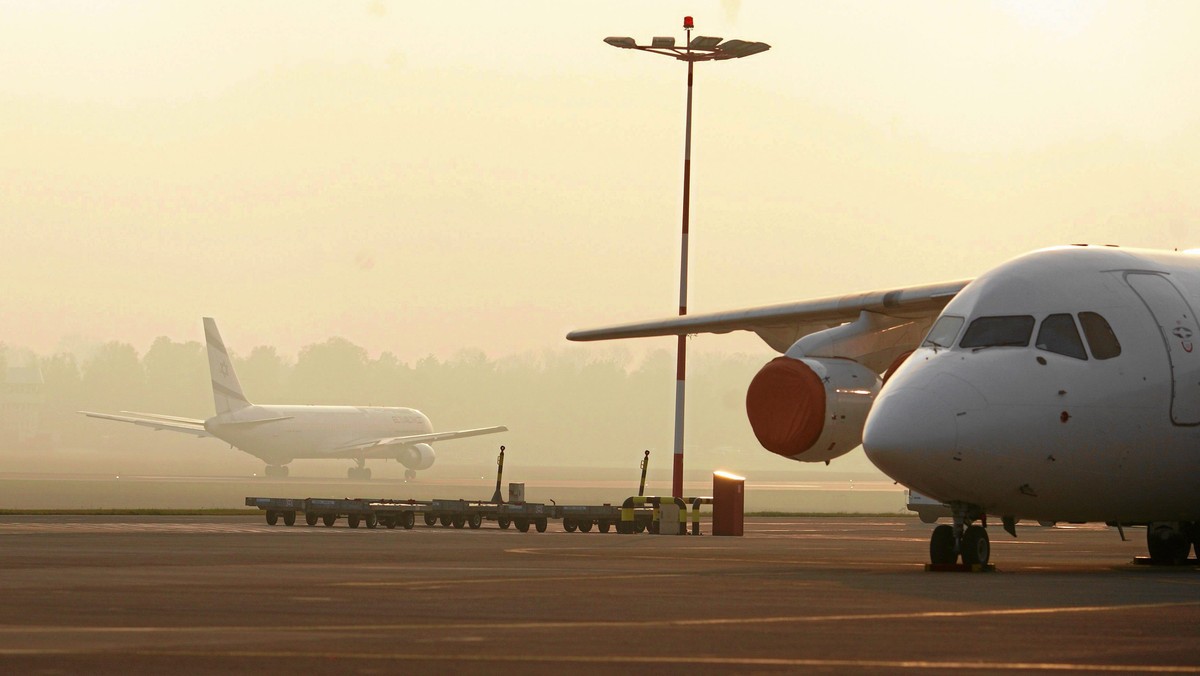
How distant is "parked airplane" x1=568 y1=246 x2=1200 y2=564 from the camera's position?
64.1 feet

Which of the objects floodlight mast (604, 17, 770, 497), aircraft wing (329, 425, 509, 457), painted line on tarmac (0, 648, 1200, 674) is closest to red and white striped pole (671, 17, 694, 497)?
floodlight mast (604, 17, 770, 497)

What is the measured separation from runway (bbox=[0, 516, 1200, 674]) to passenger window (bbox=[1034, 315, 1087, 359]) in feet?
8.35

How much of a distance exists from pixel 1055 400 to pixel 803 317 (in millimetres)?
7427

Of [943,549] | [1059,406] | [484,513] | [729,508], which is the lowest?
[943,549]

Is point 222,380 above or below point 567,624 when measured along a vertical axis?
above

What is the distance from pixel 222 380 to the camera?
11550 cm

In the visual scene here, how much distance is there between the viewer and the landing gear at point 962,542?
66.7 feet

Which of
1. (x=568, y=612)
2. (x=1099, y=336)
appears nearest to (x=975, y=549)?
(x=1099, y=336)

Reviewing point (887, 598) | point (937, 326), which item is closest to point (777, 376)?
point (937, 326)

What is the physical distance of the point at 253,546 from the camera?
2547 cm

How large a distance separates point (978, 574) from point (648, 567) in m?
3.72

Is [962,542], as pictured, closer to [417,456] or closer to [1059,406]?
[1059,406]

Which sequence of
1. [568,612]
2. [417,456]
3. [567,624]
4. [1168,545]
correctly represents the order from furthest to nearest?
[417,456] < [1168,545] < [568,612] < [567,624]

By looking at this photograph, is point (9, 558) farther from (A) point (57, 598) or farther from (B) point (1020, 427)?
(B) point (1020, 427)
